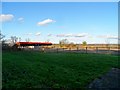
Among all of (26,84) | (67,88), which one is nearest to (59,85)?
(67,88)

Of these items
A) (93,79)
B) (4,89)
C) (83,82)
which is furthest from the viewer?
(93,79)

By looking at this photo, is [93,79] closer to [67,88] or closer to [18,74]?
[67,88]

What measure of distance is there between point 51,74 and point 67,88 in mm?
2326

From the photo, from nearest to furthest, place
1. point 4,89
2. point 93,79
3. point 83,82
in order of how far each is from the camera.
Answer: point 4,89 → point 83,82 → point 93,79

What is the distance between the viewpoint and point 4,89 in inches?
336

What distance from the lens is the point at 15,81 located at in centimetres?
948

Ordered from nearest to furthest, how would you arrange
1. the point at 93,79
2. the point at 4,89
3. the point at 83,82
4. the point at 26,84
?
the point at 4,89 < the point at 26,84 < the point at 83,82 < the point at 93,79

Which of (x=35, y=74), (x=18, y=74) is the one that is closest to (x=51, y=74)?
(x=35, y=74)

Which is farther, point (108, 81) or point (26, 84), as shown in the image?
point (108, 81)

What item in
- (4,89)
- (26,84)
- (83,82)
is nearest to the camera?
(4,89)

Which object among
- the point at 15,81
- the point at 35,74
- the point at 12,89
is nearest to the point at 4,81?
the point at 15,81

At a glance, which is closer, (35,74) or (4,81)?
(4,81)

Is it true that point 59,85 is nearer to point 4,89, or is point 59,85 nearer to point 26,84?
point 26,84

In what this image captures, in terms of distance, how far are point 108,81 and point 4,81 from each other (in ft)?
13.2
